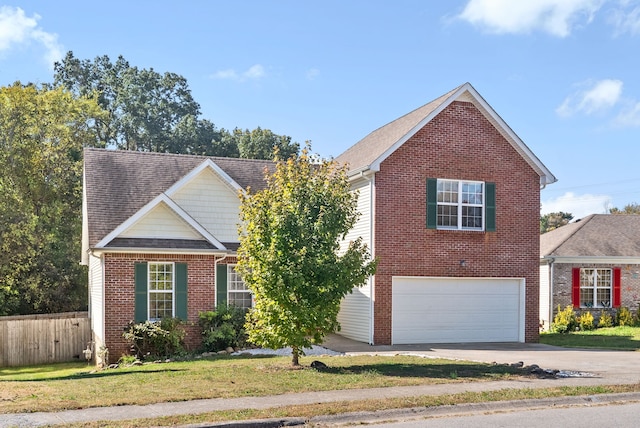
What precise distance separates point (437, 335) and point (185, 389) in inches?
472

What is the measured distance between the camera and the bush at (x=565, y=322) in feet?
94.6

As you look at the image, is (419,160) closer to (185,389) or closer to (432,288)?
(432,288)

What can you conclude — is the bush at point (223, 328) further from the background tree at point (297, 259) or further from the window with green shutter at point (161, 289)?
the background tree at point (297, 259)

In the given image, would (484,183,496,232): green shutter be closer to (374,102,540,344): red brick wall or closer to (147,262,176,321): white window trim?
(374,102,540,344): red brick wall

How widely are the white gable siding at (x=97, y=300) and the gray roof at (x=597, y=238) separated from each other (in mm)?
18286

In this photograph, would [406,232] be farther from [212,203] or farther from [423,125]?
[212,203]

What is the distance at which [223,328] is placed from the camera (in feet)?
69.4

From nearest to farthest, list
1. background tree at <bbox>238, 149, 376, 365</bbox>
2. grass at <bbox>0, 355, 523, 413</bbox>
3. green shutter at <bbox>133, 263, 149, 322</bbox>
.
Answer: grass at <bbox>0, 355, 523, 413</bbox> < background tree at <bbox>238, 149, 376, 365</bbox> < green shutter at <bbox>133, 263, 149, 322</bbox>

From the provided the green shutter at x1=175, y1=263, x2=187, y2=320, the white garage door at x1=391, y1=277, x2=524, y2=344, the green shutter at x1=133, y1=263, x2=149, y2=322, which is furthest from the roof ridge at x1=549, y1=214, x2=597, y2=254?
the green shutter at x1=133, y1=263, x2=149, y2=322

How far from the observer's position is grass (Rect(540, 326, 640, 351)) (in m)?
23.0

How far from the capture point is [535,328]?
24.1 meters

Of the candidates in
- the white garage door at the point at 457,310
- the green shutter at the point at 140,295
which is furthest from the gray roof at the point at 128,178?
the white garage door at the point at 457,310

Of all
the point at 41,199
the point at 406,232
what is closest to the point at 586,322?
the point at 406,232

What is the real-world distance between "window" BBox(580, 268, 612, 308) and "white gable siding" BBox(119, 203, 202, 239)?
17.4 m
